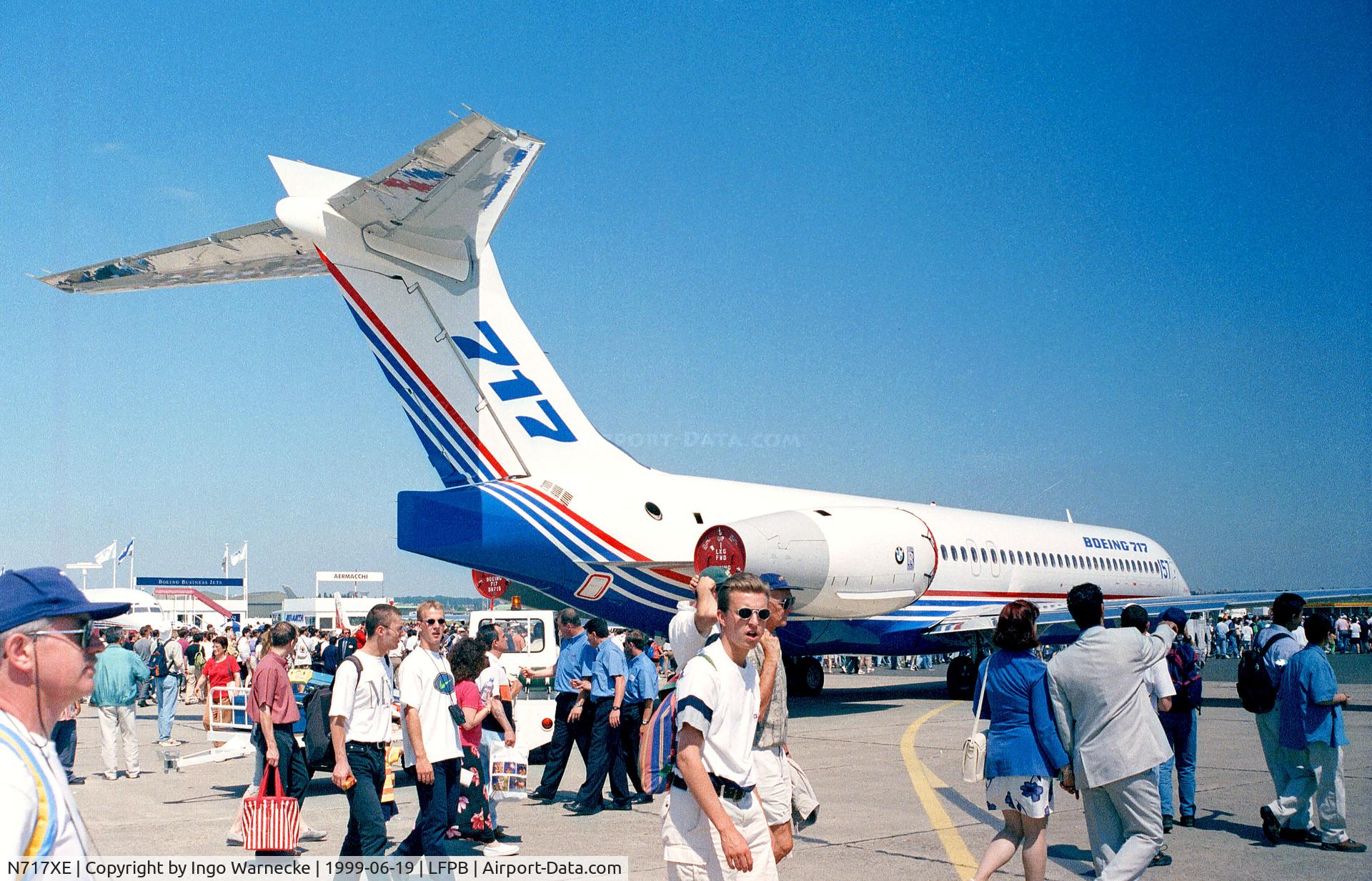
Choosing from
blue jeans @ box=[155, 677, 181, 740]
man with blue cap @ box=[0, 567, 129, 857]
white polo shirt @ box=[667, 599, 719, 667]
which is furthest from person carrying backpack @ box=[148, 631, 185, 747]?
man with blue cap @ box=[0, 567, 129, 857]

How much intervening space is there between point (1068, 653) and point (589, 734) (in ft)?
18.2

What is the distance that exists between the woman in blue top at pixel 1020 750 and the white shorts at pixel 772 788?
A: 113cm

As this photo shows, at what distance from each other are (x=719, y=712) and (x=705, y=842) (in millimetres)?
496

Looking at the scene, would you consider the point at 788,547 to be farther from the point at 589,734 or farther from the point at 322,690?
the point at 322,690

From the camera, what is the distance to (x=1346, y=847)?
7727 mm

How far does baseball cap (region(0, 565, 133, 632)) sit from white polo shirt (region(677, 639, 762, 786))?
7.56 feet

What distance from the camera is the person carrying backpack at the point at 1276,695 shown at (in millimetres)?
7965

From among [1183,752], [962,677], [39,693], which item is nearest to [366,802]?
[39,693]

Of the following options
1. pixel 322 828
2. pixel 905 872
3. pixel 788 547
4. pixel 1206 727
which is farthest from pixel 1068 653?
pixel 1206 727

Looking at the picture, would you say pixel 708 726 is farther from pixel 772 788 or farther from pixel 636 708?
pixel 636 708

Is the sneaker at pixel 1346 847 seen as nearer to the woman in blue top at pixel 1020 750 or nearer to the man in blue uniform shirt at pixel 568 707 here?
the woman in blue top at pixel 1020 750

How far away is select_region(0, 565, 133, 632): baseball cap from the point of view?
2355 mm

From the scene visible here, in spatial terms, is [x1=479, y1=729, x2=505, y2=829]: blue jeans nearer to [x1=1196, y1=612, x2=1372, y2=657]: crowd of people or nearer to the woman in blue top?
the woman in blue top

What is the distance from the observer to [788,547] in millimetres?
15766
